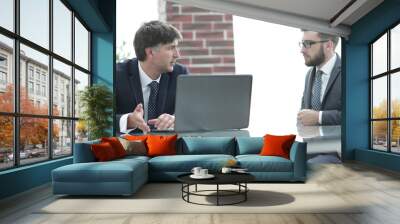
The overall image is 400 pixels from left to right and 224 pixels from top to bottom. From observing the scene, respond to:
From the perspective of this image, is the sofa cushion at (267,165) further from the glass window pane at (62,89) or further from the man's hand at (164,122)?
the glass window pane at (62,89)

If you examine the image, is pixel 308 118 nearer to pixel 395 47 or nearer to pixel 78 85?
pixel 395 47

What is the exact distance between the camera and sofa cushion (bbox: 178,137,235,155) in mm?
6824

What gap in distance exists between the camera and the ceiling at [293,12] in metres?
7.89

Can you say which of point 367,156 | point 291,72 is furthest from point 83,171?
point 367,156

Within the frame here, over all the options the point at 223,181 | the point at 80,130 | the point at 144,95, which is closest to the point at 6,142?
the point at 223,181

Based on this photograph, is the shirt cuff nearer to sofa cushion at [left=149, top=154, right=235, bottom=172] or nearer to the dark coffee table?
sofa cushion at [left=149, top=154, right=235, bottom=172]

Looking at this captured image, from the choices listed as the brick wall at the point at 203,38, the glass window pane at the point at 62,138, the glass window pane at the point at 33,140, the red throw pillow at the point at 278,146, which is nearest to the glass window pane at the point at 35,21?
the glass window pane at the point at 33,140

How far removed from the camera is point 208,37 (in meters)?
8.97

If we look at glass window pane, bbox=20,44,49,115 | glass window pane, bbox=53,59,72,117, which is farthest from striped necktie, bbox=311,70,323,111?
glass window pane, bbox=20,44,49,115

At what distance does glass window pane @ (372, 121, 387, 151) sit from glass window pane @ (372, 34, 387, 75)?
3.66ft

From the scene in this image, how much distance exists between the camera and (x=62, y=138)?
6.85 m

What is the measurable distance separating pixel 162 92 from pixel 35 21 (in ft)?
11.1

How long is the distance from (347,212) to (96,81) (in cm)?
607

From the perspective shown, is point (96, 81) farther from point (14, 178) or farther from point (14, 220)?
point (14, 220)
